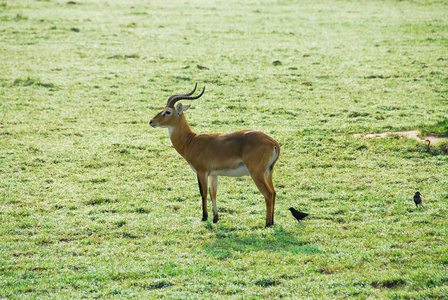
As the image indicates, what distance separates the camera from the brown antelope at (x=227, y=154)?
7590mm

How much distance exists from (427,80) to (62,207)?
12.3m

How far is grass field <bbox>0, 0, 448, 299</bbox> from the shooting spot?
21.0 ft

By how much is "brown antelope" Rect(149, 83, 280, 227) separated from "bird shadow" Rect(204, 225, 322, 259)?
1.04 feet

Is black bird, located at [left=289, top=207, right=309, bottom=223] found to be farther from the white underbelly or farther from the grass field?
the white underbelly

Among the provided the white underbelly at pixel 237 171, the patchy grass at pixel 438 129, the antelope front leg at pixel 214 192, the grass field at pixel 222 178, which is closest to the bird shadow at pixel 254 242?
the grass field at pixel 222 178

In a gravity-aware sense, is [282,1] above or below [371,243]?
above

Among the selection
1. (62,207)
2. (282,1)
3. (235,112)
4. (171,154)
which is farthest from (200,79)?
(282,1)

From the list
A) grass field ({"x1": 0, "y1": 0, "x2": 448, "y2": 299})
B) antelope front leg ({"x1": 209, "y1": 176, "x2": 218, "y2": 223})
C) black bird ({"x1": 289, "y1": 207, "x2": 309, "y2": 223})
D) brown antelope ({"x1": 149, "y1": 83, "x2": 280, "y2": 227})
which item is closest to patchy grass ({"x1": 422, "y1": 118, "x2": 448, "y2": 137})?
grass field ({"x1": 0, "y1": 0, "x2": 448, "y2": 299})

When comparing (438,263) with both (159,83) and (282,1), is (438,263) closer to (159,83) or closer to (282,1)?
(159,83)

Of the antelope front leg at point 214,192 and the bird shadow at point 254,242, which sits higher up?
the antelope front leg at point 214,192

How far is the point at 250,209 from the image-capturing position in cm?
→ 859

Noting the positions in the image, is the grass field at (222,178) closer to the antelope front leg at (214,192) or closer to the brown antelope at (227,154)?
the antelope front leg at (214,192)

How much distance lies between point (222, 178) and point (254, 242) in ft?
9.66

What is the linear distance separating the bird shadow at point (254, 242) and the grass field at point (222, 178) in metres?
0.03
